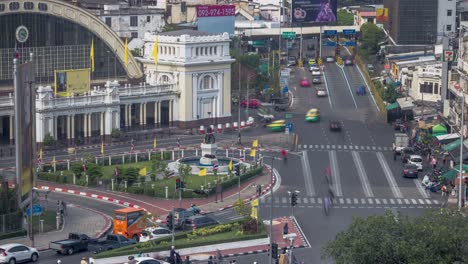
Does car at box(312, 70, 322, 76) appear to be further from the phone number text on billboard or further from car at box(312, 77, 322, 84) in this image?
the phone number text on billboard

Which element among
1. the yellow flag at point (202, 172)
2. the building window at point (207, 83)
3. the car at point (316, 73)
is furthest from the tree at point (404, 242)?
the car at point (316, 73)

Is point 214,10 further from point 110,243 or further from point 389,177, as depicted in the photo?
point 110,243

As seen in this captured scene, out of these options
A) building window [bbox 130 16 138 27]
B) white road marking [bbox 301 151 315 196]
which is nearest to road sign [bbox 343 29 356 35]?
building window [bbox 130 16 138 27]

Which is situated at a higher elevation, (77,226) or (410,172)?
(410,172)

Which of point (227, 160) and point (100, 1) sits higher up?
point (100, 1)

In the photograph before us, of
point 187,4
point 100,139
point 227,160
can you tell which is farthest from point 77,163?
point 187,4

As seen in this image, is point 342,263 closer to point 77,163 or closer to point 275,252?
point 275,252

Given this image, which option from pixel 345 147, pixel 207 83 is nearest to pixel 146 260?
pixel 345 147

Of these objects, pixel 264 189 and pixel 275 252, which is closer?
pixel 275 252
